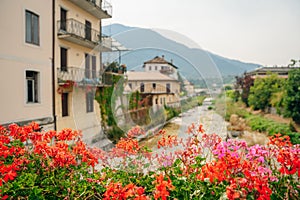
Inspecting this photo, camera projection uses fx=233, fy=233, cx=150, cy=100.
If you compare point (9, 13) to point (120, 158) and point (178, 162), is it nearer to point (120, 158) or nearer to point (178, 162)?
point (120, 158)

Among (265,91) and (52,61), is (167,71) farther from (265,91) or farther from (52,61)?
(265,91)

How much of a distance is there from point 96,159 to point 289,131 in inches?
164

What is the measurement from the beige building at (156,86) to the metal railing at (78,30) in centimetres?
72

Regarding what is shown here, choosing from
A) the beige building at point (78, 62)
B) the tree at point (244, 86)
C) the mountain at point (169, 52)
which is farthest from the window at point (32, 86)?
the tree at point (244, 86)

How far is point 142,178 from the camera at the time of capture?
1.96 feet

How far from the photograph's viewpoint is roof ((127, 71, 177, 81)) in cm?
148

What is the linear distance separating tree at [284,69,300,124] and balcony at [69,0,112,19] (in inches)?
138

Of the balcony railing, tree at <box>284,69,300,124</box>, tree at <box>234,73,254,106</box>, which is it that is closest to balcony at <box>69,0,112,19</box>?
the balcony railing

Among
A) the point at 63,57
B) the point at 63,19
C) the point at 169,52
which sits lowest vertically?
the point at 169,52

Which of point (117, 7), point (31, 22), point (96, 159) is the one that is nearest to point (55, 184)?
point (96, 159)

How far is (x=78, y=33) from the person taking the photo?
2459 millimetres

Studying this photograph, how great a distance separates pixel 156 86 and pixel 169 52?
559mm

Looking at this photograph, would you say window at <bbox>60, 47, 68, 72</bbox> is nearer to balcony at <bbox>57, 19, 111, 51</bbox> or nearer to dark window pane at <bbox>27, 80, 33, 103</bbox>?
balcony at <bbox>57, 19, 111, 51</bbox>

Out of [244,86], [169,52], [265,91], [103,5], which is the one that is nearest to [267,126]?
[265,91]
